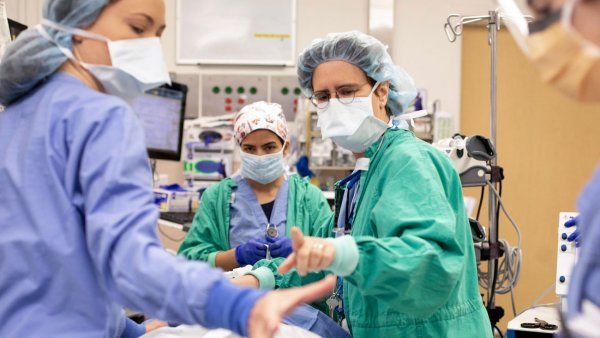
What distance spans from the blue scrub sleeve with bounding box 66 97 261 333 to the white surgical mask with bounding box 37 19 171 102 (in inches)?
5.5

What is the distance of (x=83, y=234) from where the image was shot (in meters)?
1.09

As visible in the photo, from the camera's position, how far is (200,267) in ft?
3.36

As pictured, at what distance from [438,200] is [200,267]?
0.70 meters

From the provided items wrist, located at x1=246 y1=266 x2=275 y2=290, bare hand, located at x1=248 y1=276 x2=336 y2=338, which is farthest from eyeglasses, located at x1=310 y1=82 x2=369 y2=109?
bare hand, located at x1=248 y1=276 x2=336 y2=338

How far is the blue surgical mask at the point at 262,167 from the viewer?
2848 mm

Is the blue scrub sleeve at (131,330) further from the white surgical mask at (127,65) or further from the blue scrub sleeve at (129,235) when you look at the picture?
the white surgical mask at (127,65)

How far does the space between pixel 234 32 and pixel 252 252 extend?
3126 mm

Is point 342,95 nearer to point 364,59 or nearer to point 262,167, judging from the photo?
point 364,59

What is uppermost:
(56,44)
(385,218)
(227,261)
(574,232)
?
(56,44)

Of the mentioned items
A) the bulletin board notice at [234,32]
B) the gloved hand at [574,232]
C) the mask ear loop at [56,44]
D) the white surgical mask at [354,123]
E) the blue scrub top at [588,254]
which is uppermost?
the bulletin board notice at [234,32]

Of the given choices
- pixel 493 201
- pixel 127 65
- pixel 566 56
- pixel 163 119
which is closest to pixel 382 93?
pixel 127 65

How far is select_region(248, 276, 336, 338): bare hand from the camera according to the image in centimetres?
98

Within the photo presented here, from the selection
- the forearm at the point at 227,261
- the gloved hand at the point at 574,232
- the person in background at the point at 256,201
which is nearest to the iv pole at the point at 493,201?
the gloved hand at the point at 574,232

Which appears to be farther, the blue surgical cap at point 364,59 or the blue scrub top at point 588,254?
the blue surgical cap at point 364,59
